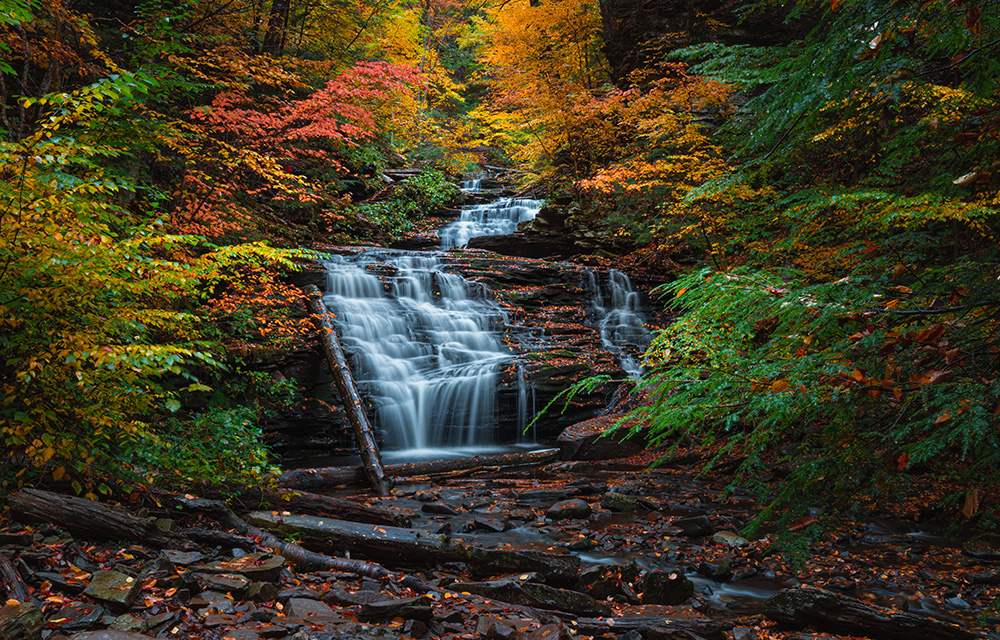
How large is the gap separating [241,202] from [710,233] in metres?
10.9

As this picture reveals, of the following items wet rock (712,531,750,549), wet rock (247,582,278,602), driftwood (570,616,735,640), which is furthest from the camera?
wet rock (712,531,750,549)

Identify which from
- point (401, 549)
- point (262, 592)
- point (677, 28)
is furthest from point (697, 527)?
point (677, 28)

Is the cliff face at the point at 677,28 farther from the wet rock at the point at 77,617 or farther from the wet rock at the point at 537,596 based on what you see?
the wet rock at the point at 77,617

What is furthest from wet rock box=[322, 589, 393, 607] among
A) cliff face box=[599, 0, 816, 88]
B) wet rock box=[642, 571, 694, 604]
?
cliff face box=[599, 0, 816, 88]

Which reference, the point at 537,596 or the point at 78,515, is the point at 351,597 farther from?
the point at 78,515

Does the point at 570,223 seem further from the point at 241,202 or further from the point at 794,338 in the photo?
the point at 794,338

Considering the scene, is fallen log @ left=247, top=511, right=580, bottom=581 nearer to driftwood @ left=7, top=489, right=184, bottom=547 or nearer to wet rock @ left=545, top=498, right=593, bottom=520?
driftwood @ left=7, top=489, right=184, bottom=547

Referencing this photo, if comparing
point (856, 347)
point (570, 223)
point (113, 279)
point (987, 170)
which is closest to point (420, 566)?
point (113, 279)

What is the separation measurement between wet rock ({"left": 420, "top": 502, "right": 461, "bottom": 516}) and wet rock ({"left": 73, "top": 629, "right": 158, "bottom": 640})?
14.0 ft

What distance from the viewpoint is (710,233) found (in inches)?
477

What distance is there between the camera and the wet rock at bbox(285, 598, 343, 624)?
3045 mm

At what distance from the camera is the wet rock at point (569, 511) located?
6496 millimetres

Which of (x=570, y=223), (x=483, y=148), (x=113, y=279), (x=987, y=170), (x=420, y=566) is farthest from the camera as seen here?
(x=483, y=148)

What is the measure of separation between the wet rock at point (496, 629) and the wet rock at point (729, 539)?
3.21 meters
